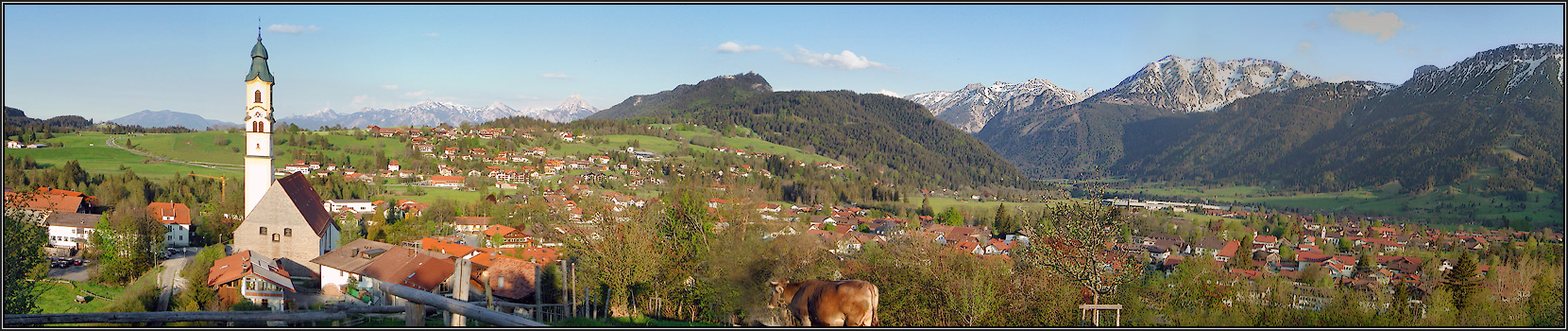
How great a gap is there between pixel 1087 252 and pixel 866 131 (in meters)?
140

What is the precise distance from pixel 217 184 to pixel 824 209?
50603 mm

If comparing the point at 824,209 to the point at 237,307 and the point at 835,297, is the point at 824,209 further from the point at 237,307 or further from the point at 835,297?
the point at 835,297

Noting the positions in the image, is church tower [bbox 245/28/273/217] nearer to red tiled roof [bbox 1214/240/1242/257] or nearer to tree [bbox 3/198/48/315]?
tree [bbox 3/198/48/315]

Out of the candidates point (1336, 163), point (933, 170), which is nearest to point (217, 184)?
point (933, 170)

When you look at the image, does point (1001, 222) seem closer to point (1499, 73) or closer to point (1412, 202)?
point (1412, 202)

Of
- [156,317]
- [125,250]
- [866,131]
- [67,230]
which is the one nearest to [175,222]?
[67,230]

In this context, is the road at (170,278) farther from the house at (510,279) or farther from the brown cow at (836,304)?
the brown cow at (836,304)

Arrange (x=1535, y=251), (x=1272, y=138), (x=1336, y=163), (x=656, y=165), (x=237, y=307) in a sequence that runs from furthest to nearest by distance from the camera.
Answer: (x=1272, y=138) < (x=1336, y=163) < (x=656, y=165) < (x=1535, y=251) < (x=237, y=307)

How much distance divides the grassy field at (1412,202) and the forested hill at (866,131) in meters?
40.3

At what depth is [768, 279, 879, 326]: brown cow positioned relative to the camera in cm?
661

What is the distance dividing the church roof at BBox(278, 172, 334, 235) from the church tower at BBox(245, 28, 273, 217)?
1.50 m

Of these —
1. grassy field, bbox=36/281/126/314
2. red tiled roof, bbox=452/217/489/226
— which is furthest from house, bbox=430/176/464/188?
grassy field, bbox=36/281/126/314

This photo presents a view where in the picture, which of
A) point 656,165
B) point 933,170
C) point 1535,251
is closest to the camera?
point 1535,251

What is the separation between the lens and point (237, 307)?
1853 centimetres
